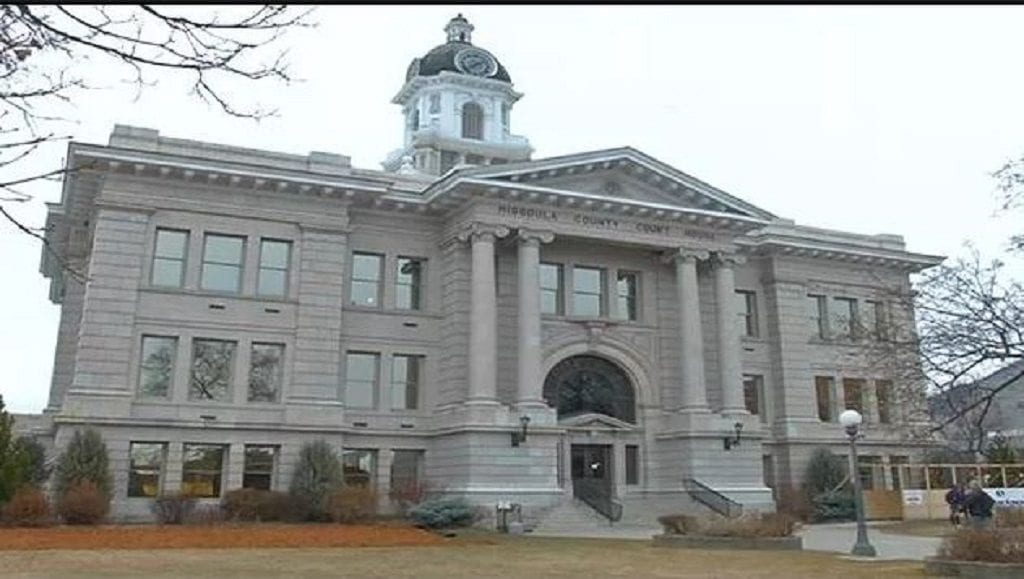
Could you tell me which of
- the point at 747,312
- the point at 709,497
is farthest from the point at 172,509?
the point at 747,312

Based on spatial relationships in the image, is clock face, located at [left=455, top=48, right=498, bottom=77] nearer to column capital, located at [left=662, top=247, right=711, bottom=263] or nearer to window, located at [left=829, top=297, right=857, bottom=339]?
column capital, located at [left=662, top=247, right=711, bottom=263]

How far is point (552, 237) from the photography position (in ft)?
121

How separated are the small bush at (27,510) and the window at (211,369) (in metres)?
6.66

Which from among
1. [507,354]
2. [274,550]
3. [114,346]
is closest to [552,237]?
[507,354]

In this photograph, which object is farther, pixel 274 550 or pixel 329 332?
pixel 329 332

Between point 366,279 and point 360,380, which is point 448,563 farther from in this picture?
point 366,279

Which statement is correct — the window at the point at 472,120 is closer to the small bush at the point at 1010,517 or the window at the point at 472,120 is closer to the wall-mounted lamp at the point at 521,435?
the wall-mounted lamp at the point at 521,435

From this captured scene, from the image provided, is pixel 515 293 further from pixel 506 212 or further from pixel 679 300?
pixel 679 300

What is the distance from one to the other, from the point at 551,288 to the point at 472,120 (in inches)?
1145

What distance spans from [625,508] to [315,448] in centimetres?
1190

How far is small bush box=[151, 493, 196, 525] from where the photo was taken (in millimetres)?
29828

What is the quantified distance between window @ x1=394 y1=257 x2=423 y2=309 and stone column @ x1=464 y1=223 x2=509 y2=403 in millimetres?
2749

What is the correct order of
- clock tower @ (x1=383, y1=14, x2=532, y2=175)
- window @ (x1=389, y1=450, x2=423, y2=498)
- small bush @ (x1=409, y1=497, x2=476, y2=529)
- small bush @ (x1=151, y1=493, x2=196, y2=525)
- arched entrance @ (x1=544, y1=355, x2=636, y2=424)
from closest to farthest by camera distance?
small bush @ (x1=151, y1=493, x2=196, y2=525) < small bush @ (x1=409, y1=497, x2=476, y2=529) < window @ (x1=389, y1=450, x2=423, y2=498) < arched entrance @ (x1=544, y1=355, x2=636, y2=424) < clock tower @ (x1=383, y1=14, x2=532, y2=175)

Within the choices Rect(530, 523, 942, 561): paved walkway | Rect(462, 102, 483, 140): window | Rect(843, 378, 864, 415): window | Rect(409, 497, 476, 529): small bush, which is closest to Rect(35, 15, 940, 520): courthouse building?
Rect(843, 378, 864, 415): window
